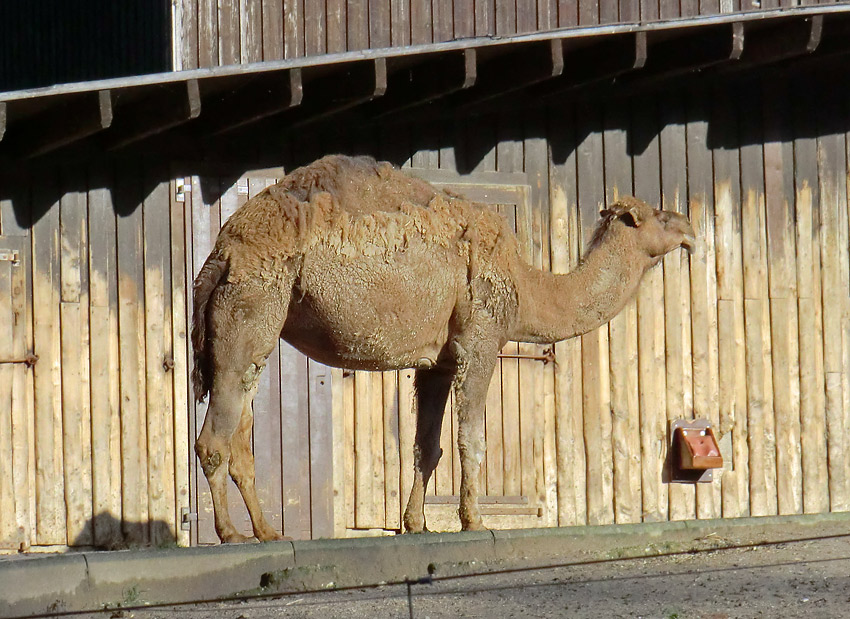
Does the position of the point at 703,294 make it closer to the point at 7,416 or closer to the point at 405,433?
the point at 405,433

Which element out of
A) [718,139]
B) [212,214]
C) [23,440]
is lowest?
[23,440]

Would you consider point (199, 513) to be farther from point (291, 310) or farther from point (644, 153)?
point (644, 153)

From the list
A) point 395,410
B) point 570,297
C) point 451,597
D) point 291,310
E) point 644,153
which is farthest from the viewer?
point 644,153

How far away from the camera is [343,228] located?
27.8 feet

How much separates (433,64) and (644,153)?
248 cm

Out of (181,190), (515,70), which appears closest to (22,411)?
(181,190)

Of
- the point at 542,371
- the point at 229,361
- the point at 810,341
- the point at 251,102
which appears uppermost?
the point at 251,102

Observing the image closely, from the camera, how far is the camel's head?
963 cm

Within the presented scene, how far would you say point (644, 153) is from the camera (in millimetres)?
12500

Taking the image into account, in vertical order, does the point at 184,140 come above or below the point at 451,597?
above

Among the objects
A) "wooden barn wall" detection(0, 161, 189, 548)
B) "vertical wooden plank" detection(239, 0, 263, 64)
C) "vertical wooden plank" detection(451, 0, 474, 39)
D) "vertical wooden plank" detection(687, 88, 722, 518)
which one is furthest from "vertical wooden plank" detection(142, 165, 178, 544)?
"vertical wooden plank" detection(687, 88, 722, 518)

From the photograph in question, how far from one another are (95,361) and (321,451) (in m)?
1.99

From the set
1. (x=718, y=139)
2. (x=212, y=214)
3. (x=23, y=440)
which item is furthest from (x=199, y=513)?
(x=718, y=139)

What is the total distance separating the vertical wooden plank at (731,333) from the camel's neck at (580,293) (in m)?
3.03
